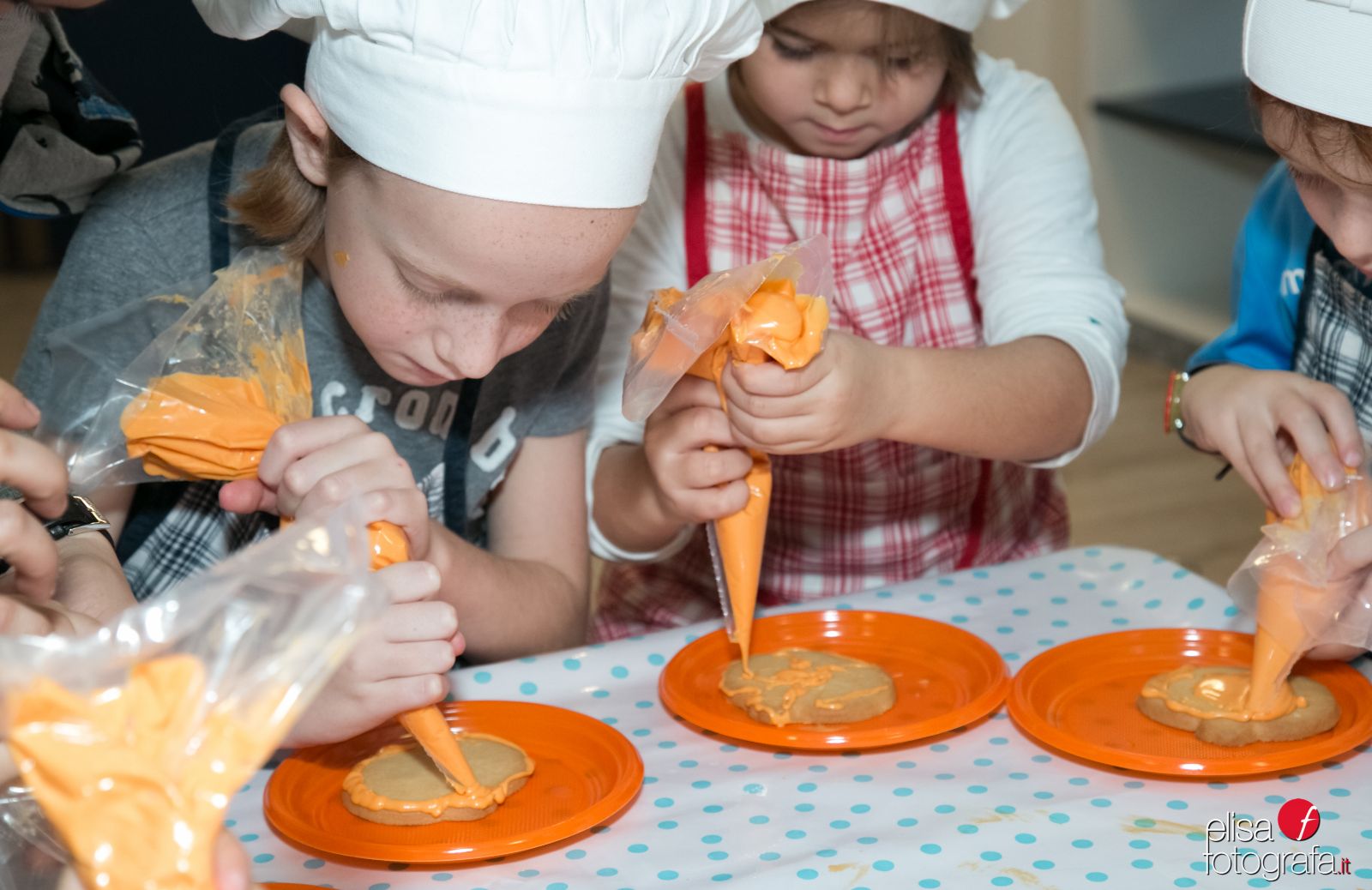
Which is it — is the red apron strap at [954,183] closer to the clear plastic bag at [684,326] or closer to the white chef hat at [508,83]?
the clear plastic bag at [684,326]

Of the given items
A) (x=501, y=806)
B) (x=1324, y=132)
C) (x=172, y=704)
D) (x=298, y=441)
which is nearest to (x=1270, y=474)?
(x=1324, y=132)

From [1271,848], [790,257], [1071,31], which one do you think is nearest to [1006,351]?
[790,257]

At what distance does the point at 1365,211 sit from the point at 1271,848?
495mm

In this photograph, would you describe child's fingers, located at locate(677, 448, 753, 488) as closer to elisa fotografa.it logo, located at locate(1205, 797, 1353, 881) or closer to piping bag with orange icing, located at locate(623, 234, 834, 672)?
piping bag with orange icing, located at locate(623, 234, 834, 672)

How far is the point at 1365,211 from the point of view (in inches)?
44.6

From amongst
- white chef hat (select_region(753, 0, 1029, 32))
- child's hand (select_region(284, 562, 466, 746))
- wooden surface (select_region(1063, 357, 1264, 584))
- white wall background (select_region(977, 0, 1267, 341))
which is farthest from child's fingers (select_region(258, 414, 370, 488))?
white wall background (select_region(977, 0, 1267, 341))

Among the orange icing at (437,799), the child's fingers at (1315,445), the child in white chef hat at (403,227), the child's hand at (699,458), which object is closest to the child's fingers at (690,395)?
the child's hand at (699,458)

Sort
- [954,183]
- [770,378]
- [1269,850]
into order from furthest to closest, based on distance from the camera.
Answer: [954,183], [770,378], [1269,850]

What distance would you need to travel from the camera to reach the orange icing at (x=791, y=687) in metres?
1.17

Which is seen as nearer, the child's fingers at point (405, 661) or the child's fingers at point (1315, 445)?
the child's fingers at point (405, 661)

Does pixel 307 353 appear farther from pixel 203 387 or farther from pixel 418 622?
pixel 418 622

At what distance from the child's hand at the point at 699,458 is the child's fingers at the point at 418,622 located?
303 millimetres

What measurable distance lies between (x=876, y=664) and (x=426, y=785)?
1.40ft

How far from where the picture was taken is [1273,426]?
1.29m
